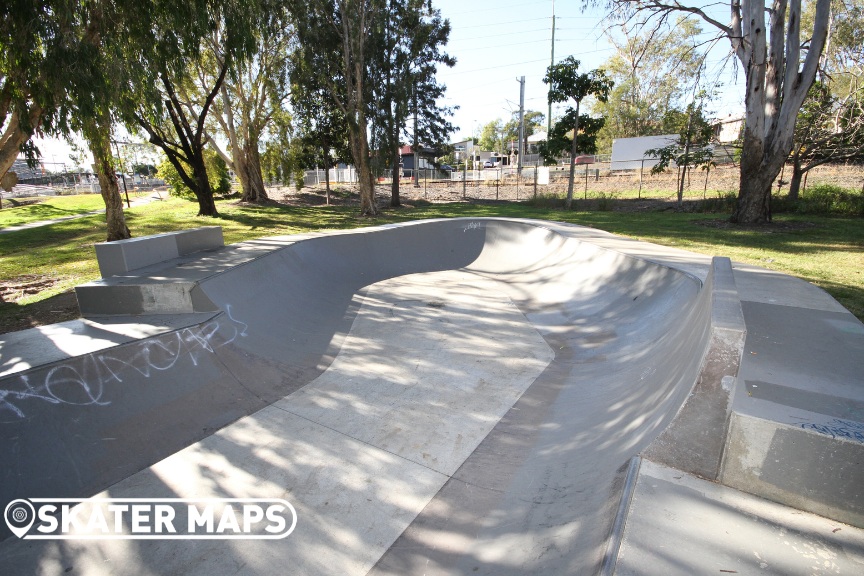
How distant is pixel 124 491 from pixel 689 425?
13.5 ft

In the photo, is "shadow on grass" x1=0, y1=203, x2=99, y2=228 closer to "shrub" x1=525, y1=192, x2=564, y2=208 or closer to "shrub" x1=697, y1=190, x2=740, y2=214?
"shrub" x1=525, y1=192, x2=564, y2=208

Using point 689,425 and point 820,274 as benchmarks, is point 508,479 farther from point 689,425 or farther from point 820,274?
point 820,274

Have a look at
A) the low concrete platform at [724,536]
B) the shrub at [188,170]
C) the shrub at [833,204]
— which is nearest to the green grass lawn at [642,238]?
the shrub at [833,204]

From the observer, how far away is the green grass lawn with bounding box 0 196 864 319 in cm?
753

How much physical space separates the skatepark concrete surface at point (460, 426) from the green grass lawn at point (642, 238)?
7.71ft

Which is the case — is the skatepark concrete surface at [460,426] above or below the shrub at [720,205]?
below

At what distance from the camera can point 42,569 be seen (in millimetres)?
2715

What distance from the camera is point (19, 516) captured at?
300cm

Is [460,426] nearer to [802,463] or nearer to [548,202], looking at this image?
[802,463]

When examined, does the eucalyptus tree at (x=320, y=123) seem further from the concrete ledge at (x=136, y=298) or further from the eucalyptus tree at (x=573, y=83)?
the concrete ledge at (x=136, y=298)

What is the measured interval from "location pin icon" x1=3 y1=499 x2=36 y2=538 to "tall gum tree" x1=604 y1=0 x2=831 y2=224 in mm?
16617

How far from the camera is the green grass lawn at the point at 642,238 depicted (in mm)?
7531

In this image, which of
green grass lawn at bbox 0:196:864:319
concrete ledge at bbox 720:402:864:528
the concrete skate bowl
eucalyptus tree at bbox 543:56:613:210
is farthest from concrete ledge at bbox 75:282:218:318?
→ eucalyptus tree at bbox 543:56:613:210

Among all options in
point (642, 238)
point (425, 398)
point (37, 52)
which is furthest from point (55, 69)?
point (642, 238)
